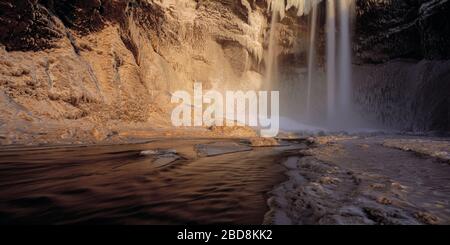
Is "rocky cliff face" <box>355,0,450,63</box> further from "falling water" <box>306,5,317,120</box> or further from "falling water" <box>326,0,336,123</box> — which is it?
"falling water" <box>306,5,317,120</box>

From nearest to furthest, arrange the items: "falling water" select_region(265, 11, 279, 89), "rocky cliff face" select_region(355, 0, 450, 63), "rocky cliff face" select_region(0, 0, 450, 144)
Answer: "rocky cliff face" select_region(0, 0, 450, 144) → "rocky cliff face" select_region(355, 0, 450, 63) → "falling water" select_region(265, 11, 279, 89)

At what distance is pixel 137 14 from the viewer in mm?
14109

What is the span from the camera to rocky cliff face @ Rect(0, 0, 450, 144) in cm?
852

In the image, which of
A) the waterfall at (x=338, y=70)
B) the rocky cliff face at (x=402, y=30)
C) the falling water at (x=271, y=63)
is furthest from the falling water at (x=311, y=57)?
the rocky cliff face at (x=402, y=30)

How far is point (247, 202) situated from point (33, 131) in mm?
7101

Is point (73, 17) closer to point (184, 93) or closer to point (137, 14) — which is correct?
point (137, 14)

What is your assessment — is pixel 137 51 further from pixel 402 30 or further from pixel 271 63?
pixel 402 30

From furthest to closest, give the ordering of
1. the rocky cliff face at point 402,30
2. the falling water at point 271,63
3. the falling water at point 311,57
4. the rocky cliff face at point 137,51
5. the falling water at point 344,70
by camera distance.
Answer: the falling water at point 271,63, the falling water at point 311,57, the falling water at point 344,70, the rocky cliff face at point 402,30, the rocky cliff face at point 137,51

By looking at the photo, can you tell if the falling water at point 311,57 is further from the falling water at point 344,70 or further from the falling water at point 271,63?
the falling water at point 271,63

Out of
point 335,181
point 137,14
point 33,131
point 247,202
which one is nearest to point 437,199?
point 335,181

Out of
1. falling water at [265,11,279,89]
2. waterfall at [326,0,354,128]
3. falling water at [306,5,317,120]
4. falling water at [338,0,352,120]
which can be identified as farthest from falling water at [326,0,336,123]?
falling water at [265,11,279,89]

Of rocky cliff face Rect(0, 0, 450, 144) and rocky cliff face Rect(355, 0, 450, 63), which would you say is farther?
rocky cliff face Rect(355, 0, 450, 63)

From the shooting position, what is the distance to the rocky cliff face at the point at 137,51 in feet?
28.0

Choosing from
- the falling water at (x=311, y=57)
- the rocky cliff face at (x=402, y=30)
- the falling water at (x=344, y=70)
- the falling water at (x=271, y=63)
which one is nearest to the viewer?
the rocky cliff face at (x=402, y=30)
